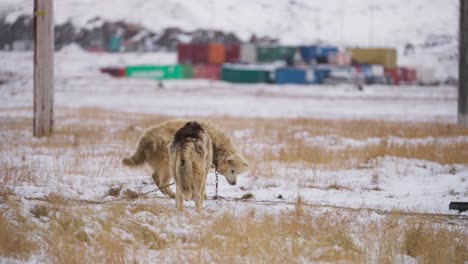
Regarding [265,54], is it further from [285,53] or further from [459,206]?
[459,206]

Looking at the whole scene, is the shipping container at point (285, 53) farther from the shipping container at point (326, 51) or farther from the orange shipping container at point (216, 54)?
the orange shipping container at point (216, 54)

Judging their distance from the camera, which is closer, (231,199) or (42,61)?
(231,199)

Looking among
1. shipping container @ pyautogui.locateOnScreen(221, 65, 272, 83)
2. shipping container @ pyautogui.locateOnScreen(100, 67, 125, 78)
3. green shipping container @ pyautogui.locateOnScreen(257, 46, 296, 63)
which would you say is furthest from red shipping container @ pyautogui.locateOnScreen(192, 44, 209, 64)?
shipping container @ pyautogui.locateOnScreen(100, 67, 125, 78)

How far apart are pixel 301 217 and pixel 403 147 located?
741cm

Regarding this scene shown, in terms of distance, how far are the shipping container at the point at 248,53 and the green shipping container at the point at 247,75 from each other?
183 inches

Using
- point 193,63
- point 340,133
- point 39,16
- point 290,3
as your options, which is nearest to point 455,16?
point 290,3

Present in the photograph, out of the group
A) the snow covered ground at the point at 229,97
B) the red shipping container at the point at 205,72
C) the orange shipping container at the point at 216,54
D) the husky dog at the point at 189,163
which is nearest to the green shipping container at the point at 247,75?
the snow covered ground at the point at 229,97

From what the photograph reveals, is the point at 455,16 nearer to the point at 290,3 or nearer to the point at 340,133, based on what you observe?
the point at 290,3

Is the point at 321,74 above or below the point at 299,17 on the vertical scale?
below

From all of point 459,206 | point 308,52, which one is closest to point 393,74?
point 308,52

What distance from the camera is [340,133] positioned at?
1980 cm

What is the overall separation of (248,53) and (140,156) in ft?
161

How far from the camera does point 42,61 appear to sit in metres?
16.9

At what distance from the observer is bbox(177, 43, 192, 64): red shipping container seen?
58.9 metres
